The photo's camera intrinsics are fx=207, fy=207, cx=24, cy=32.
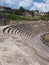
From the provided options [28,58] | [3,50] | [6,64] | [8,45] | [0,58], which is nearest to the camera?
[6,64]

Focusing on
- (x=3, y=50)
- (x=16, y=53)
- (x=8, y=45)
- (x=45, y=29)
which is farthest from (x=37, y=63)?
(x=45, y=29)

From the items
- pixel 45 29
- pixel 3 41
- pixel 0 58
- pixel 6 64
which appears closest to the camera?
pixel 6 64

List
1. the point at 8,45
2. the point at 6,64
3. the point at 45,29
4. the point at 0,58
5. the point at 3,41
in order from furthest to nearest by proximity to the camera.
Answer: the point at 45,29
the point at 3,41
the point at 8,45
the point at 0,58
the point at 6,64

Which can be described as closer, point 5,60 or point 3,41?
point 5,60

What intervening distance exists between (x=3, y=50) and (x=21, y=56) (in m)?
1.73

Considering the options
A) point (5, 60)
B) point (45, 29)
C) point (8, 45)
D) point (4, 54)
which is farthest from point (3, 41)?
point (45, 29)

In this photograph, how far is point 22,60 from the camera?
42.9ft

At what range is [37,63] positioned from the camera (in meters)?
13.1

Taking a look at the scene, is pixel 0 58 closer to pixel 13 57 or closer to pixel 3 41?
pixel 13 57

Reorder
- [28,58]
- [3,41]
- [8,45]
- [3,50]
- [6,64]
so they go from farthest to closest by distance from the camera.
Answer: [3,41] → [8,45] → [3,50] → [28,58] → [6,64]

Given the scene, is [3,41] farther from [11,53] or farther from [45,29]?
[45,29]

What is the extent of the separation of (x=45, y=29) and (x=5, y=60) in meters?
41.9

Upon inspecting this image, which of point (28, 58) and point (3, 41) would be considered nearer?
point (28, 58)

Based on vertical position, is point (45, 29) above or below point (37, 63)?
below
